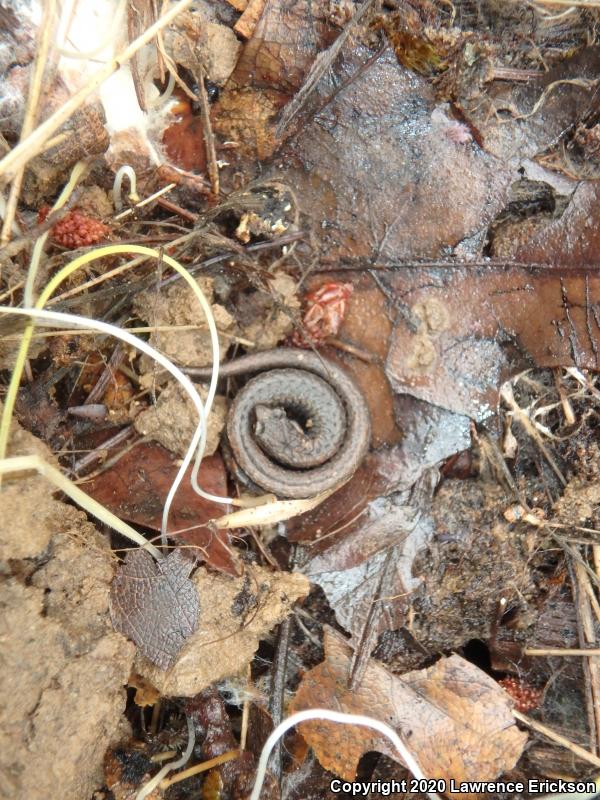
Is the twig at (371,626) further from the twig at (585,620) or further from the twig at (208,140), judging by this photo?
the twig at (208,140)

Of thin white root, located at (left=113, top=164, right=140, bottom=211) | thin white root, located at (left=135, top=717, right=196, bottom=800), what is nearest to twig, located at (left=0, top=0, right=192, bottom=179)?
thin white root, located at (left=113, top=164, right=140, bottom=211)

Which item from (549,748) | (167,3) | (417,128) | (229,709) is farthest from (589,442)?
(167,3)

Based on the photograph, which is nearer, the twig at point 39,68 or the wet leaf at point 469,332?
the twig at point 39,68

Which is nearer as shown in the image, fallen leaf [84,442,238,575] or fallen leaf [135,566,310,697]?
fallen leaf [135,566,310,697]

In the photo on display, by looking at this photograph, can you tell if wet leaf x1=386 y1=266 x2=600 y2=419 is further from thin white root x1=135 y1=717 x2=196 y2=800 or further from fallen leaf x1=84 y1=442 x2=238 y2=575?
thin white root x1=135 y1=717 x2=196 y2=800

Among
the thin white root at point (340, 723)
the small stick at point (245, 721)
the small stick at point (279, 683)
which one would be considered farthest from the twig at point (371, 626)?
the small stick at point (245, 721)

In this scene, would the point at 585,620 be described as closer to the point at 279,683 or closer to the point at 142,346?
the point at 279,683
